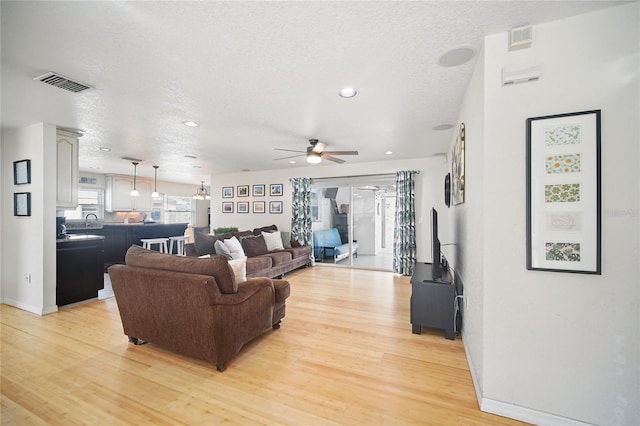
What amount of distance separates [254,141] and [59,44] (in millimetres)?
2710

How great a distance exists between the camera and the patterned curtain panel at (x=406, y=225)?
5.85m

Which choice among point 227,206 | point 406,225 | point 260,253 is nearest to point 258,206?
point 227,206

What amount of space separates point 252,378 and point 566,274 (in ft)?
7.78

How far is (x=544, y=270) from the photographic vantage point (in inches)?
66.1

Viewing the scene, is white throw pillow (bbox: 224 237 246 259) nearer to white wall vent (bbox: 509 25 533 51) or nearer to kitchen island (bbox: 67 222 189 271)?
kitchen island (bbox: 67 222 189 271)

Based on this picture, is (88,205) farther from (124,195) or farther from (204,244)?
(204,244)

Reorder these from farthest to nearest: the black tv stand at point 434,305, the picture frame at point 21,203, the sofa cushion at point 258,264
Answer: the sofa cushion at point 258,264 → the picture frame at point 21,203 → the black tv stand at point 434,305

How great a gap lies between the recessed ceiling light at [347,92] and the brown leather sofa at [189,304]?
197 centimetres

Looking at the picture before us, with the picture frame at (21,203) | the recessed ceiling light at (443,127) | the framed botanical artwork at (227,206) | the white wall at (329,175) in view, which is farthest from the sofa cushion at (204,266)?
the framed botanical artwork at (227,206)

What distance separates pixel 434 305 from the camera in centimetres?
295

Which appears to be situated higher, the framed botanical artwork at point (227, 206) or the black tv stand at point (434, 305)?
the framed botanical artwork at point (227, 206)

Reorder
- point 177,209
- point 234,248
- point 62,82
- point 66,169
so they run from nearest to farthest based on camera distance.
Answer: point 62,82
point 66,169
point 234,248
point 177,209

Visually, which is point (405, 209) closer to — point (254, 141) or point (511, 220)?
point (254, 141)

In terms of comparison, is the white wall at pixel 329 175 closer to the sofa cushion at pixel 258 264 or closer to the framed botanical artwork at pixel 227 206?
the framed botanical artwork at pixel 227 206
